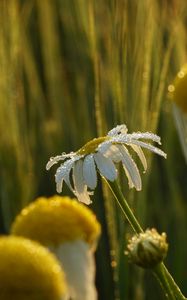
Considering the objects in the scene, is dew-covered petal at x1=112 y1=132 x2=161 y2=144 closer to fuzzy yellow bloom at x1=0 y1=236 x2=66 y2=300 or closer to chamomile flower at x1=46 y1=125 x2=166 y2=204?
chamomile flower at x1=46 y1=125 x2=166 y2=204

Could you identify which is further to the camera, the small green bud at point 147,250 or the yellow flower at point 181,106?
the yellow flower at point 181,106

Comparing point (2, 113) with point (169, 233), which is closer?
point (2, 113)

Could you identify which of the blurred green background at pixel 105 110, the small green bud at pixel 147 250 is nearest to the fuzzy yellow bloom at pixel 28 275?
the small green bud at pixel 147 250

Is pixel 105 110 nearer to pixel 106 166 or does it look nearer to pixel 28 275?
pixel 106 166

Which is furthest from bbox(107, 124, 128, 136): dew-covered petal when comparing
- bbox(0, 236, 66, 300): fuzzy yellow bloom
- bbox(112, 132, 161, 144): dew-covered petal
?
bbox(0, 236, 66, 300): fuzzy yellow bloom

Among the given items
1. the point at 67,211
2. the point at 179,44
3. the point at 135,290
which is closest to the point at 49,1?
the point at 179,44

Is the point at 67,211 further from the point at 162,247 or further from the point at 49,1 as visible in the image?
the point at 49,1

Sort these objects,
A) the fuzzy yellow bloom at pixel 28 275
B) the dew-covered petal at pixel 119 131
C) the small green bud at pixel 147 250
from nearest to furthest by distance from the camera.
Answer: the fuzzy yellow bloom at pixel 28 275 → the small green bud at pixel 147 250 → the dew-covered petal at pixel 119 131

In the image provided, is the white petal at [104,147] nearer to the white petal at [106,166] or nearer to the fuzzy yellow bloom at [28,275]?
the white petal at [106,166]
